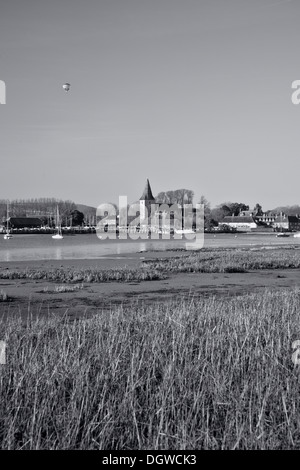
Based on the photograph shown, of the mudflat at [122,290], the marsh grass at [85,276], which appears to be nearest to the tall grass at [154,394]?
the mudflat at [122,290]

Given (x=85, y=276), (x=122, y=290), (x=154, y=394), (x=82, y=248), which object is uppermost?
(x=154, y=394)

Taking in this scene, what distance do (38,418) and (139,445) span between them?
1.37 meters

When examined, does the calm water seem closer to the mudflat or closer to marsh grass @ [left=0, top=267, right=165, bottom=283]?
marsh grass @ [left=0, top=267, right=165, bottom=283]

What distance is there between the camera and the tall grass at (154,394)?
21.1 ft

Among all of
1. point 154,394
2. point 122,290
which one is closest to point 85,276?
point 122,290

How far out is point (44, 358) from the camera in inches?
341

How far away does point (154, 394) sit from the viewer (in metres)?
7.61

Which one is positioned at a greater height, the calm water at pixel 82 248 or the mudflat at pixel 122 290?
the mudflat at pixel 122 290

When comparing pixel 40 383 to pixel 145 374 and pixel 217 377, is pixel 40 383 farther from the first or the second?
pixel 217 377

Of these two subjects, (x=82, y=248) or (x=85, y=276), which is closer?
(x=85, y=276)

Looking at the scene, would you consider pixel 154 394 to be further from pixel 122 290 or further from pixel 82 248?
pixel 82 248

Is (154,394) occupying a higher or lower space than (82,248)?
higher

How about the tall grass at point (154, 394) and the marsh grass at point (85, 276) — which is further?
the marsh grass at point (85, 276)

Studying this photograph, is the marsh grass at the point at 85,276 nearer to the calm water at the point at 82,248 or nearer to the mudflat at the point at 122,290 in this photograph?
the mudflat at the point at 122,290
